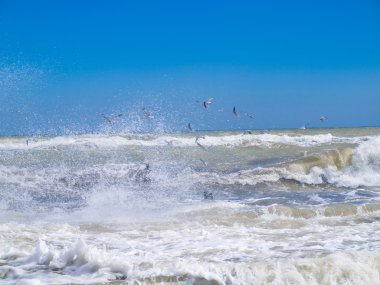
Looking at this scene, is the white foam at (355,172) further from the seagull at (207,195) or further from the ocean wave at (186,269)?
the ocean wave at (186,269)

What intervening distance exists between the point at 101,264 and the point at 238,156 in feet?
51.6

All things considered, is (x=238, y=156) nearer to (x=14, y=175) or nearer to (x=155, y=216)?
(x=14, y=175)

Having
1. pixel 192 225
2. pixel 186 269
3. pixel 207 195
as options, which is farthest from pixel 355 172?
pixel 186 269

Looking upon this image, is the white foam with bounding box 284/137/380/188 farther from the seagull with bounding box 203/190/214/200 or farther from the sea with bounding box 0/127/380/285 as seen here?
the seagull with bounding box 203/190/214/200

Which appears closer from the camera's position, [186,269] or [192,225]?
[186,269]

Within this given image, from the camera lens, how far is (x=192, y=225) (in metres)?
7.57

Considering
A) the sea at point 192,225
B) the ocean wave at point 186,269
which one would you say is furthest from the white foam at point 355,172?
the ocean wave at point 186,269

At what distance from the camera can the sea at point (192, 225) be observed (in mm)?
5070

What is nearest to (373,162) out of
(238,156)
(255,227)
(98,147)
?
(238,156)

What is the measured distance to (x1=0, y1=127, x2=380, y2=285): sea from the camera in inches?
200

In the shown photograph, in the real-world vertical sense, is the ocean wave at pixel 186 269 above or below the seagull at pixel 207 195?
below

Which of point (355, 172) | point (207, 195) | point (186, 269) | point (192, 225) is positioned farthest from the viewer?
point (355, 172)

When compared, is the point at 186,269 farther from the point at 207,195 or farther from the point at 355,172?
the point at 355,172

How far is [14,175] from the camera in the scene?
14.3 metres
